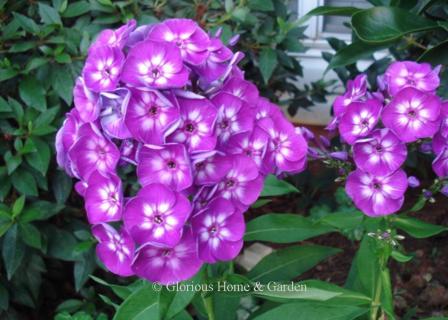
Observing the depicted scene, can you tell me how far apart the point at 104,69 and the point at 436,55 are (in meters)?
1.16

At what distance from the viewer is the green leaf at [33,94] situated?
1.95m

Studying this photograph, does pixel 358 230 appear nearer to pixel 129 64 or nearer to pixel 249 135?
pixel 249 135

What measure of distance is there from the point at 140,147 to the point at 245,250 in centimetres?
163

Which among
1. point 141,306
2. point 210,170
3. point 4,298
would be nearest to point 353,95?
point 210,170

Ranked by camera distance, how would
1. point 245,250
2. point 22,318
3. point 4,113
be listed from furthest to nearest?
point 245,250 → point 22,318 → point 4,113

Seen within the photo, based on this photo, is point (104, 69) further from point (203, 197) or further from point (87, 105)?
point (203, 197)

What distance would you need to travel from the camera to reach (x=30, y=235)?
192 centimetres

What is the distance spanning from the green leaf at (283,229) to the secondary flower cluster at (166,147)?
37cm

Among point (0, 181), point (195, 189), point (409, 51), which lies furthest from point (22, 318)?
point (409, 51)

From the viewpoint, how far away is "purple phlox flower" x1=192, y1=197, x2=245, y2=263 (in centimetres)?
122

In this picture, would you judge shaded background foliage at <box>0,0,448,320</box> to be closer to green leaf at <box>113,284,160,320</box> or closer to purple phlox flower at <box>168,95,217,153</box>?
green leaf at <box>113,284,160,320</box>

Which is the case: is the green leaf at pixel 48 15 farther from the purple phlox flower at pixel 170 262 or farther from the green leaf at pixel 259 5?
the purple phlox flower at pixel 170 262

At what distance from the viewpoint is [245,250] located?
2.77m

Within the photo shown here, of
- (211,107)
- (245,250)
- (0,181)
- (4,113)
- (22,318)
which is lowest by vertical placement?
(245,250)
